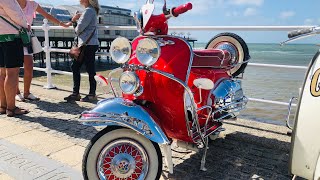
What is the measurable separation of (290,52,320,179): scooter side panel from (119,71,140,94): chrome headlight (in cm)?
113

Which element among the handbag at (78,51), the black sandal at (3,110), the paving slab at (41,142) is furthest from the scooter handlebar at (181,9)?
the black sandal at (3,110)

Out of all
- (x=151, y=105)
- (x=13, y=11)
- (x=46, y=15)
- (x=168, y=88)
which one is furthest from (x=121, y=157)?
(x=46, y=15)

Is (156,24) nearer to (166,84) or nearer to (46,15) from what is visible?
(166,84)

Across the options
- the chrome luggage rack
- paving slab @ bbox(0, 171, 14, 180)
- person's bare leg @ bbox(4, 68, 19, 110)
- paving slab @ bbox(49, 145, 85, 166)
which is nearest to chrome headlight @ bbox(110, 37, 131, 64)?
the chrome luggage rack

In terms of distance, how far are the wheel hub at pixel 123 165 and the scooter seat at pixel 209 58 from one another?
1.00 metres

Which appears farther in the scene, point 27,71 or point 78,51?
point 27,71

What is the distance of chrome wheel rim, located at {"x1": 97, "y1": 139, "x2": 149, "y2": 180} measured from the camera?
2324 mm

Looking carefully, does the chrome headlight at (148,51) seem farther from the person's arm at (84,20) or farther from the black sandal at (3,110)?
the black sandal at (3,110)

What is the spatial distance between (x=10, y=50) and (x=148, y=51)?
2785 millimetres

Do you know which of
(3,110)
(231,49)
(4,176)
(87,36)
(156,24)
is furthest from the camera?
(87,36)

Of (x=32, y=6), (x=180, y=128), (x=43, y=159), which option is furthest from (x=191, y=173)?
(x=32, y=6)

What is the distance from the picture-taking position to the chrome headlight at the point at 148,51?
2.26 m

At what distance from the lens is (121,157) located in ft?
7.66

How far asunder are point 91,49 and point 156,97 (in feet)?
9.21
